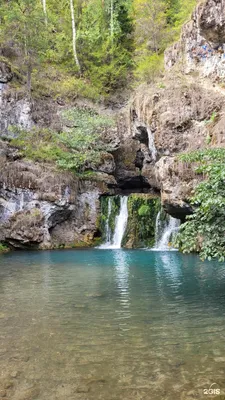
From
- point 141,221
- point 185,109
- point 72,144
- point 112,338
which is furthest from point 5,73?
point 112,338

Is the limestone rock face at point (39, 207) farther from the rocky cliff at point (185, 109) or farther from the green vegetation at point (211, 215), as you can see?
the green vegetation at point (211, 215)

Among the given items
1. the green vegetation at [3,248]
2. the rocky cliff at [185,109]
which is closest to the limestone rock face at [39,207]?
the green vegetation at [3,248]

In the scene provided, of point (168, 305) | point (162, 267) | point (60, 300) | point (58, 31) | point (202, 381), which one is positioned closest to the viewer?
point (202, 381)

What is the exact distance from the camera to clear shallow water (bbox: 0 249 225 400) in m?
4.32

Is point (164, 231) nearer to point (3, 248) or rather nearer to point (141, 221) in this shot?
point (141, 221)

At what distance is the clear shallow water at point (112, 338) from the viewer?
14.2 ft

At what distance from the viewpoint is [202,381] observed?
4.34 metres

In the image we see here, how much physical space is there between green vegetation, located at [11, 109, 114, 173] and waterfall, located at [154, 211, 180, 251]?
26.6ft

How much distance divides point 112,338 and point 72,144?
78.5 feet

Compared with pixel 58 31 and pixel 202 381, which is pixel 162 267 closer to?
pixel 202 381

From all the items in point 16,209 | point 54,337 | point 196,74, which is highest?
point 196,74

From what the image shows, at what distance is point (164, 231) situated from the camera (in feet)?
80.8

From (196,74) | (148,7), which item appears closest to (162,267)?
(196,74)

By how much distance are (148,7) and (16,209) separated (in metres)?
27.7
